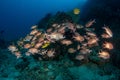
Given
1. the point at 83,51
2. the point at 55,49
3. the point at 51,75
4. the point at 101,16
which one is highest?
the point at 101,16

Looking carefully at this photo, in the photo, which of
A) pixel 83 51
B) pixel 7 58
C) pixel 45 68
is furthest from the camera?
pixel 7 58

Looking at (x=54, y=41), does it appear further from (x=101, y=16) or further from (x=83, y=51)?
(x=101, y=16)

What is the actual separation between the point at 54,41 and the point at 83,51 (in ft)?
5.74

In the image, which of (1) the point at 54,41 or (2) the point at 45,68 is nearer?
(2) the point at 45,68

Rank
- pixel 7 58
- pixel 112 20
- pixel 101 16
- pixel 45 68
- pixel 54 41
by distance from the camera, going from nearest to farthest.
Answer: pixel 45 68 < pixel 54 41 < pixel 7 58 < pixel 112 20 < pixel 101 16

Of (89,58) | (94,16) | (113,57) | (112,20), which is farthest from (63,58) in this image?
(94,16)

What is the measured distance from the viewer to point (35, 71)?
326 inches

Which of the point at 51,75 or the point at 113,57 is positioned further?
the point at 113,57

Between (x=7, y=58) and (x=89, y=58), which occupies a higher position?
(x=7, y=58)

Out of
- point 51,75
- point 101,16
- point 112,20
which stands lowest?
point 51,75

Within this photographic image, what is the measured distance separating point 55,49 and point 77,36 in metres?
1.25

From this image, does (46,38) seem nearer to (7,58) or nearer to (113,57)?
(7,58)

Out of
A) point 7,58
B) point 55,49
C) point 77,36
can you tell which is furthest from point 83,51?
point 7,58

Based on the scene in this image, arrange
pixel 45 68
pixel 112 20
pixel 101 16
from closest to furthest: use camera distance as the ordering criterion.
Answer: pixel 45 68, pixel 112 20, pixel 101 16
